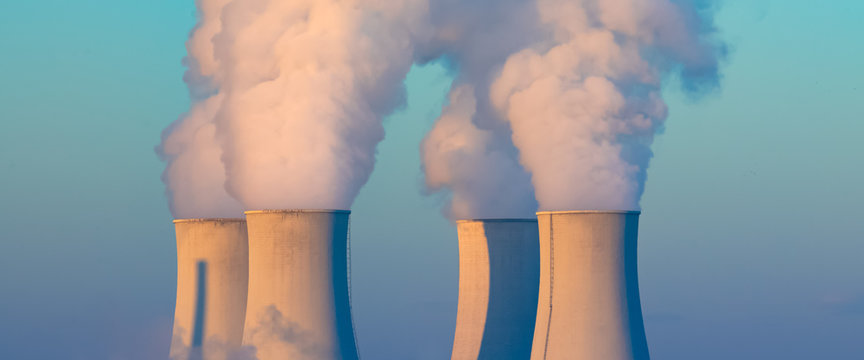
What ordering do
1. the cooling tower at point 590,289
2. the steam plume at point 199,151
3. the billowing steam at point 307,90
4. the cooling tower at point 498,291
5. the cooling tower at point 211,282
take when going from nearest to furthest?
the cooling tower at point 590,289 < the billowing steam at point 307,90 < the cooling tower at point 211,282 < the cooling tower at point 498,291 < the steam plume at point 199,151

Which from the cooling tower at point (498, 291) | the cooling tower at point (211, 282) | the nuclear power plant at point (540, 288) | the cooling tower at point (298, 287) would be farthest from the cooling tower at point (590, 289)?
the cooling tower at point (211, 282)

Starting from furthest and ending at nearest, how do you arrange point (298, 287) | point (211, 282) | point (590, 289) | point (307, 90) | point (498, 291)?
point (498, 291) < point (211, 282) < point (307, 90) < point (298, 287) < point (590, 289)

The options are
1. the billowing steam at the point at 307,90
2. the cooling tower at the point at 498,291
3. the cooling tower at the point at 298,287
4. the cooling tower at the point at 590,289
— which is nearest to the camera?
the cooling tower at the point at 590,289

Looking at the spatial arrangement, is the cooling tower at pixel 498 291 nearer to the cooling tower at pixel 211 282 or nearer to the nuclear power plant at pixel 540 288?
the nuclear power plant at pixel 540 288

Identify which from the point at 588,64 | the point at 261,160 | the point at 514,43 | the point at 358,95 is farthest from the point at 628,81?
the point at 261,160

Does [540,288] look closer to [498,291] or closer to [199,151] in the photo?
[498,291]

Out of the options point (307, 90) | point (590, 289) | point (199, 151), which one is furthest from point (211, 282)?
point (590, 289)
